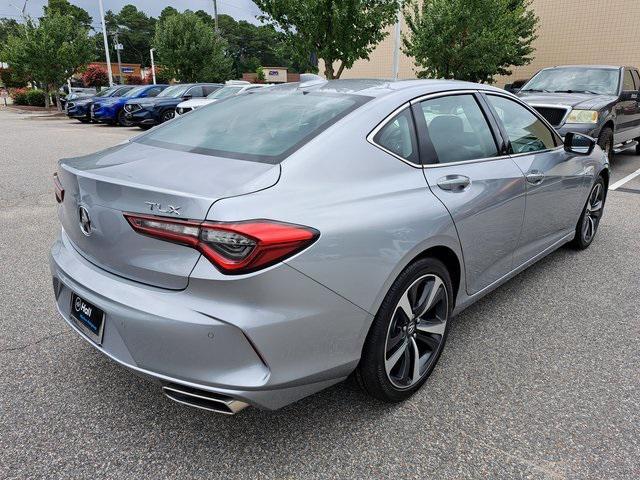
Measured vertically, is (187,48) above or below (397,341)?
above

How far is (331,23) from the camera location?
1714 cm

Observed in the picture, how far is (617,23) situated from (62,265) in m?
28.5

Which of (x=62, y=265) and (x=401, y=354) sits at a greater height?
(x=62, y=265)

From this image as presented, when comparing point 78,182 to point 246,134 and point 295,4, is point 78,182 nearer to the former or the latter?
point 246,134

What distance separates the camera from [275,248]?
1.84 metres

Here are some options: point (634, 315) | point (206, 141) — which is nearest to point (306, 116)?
point (206, 141)

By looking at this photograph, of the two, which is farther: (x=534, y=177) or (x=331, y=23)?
(x=331, y=23)

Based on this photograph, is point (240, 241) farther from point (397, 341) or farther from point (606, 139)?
point (606, 139)

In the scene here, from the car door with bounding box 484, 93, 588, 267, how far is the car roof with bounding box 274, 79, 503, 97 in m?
0.43

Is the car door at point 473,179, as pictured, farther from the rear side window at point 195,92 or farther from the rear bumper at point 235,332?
the rear side window at point 195,92

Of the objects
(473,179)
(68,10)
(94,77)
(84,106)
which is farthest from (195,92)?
(68,10)

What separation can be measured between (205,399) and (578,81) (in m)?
9.57

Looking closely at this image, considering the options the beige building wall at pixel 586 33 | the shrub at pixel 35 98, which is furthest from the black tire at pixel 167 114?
the shrub at pixel 35 98

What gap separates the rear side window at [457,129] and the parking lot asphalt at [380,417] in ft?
3.83
